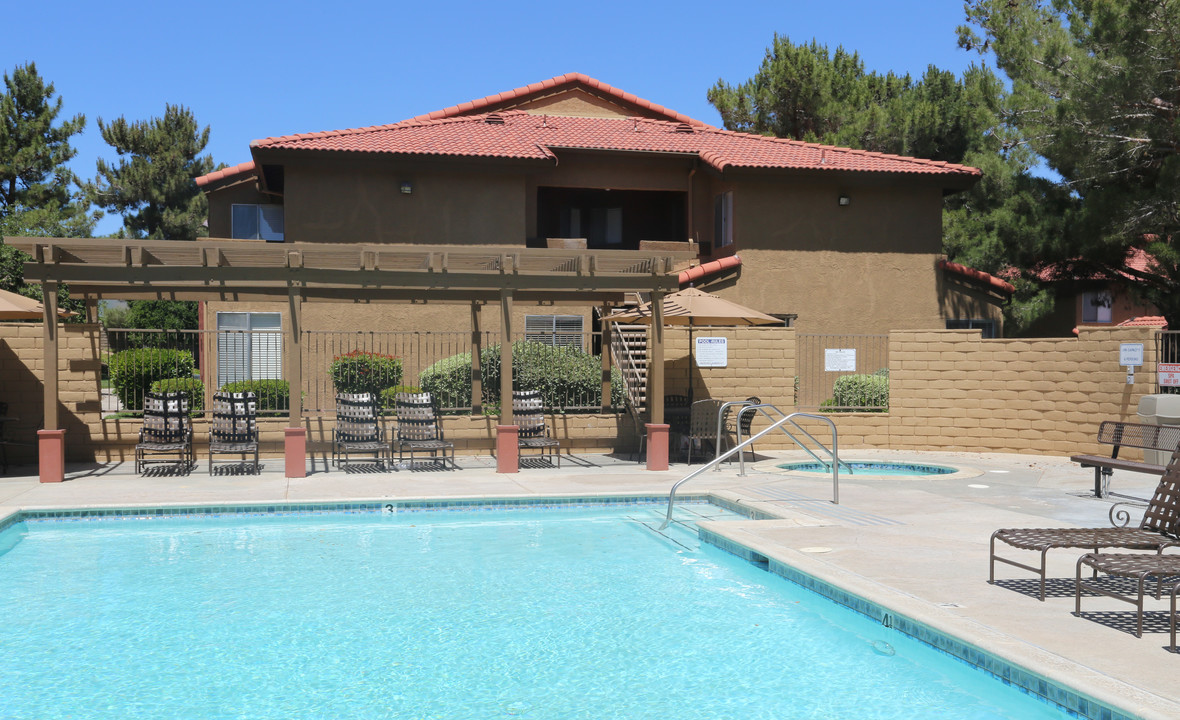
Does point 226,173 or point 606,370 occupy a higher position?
point 226,173

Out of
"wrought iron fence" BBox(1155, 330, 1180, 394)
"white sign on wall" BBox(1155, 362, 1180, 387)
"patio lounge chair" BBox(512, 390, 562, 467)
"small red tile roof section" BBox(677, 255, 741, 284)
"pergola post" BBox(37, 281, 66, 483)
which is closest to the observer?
"pergola post" BBox(37, 281, 66, 483)

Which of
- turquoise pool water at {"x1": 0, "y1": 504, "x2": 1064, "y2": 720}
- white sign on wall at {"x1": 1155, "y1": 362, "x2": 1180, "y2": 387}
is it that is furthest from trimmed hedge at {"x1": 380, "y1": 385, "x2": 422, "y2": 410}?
white sign on wall at {"x1": 1155, "y1": 362, "x2": 1180, "y2": 387}

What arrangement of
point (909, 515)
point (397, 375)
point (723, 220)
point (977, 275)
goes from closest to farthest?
1. point (909, 515)
2. point (397, 375)
3. point (977, 275)
4. point (723, 220)

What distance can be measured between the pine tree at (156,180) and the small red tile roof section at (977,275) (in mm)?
30411

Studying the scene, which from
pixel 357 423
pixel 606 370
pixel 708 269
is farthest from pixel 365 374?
pixel 708 269

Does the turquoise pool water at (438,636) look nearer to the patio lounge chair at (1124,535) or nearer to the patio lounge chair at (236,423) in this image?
the patio lounge chair at (1124,535)

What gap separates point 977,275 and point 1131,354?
28.1ft

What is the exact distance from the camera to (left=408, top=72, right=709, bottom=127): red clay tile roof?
26.9m

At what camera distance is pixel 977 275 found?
76.6ft

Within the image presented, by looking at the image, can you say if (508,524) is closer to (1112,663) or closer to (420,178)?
(1112,663)

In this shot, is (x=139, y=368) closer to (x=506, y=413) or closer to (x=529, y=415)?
(x=529, y=415)

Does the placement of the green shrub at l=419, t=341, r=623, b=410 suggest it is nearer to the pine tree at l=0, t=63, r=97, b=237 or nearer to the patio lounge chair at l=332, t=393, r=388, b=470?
the patio lounge chair at l=332, t=393, r=388, b=470

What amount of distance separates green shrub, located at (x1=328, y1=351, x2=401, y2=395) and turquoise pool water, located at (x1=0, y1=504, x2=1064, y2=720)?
27.2 ft

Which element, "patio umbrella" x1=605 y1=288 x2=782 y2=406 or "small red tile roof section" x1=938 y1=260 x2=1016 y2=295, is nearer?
"patio umbrella" x1=605 y1=288 x2=782 y2=406
